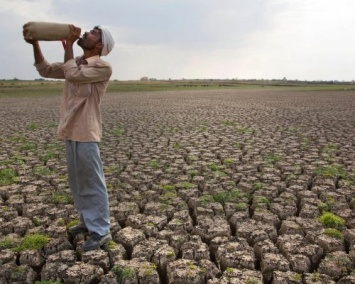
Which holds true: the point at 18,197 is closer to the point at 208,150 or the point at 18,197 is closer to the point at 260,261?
the point at 260,261

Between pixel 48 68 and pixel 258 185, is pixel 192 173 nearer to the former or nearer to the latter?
pixel 258 185

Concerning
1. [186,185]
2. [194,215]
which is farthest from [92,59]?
[186,185]

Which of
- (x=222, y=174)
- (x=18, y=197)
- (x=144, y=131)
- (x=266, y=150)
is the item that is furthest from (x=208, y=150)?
(x=18, y=197)

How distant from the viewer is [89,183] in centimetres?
288

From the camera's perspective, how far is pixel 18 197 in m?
4.07

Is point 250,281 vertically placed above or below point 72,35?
below

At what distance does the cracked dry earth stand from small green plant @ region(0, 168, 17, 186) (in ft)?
0.14

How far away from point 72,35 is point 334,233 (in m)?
2.55

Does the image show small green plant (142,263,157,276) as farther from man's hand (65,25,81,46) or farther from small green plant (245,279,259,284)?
man's hand (65,25,81,46)

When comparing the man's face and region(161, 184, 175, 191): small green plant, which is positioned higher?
the man's face

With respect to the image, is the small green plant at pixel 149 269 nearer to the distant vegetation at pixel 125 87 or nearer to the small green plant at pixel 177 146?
the small green plant at pixel 177 146

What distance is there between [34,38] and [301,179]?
351 centimetres

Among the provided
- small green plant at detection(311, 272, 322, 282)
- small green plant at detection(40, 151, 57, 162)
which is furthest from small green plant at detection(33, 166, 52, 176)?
small green plant at detection(311, 272, 322, 282)

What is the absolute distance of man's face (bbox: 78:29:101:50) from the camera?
2.72 meters
